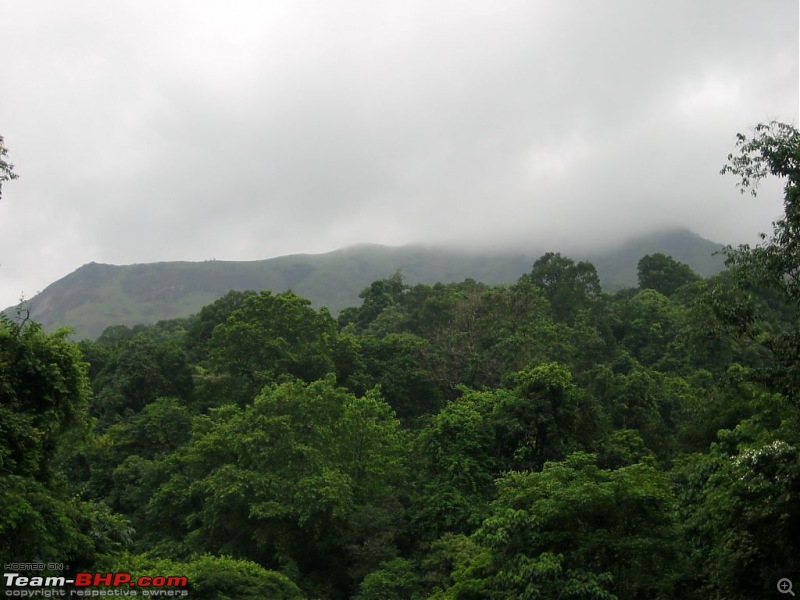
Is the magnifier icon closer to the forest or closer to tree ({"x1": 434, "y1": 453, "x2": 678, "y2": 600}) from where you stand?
the forest

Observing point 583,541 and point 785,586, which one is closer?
point 785,586

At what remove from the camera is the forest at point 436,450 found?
1346cm

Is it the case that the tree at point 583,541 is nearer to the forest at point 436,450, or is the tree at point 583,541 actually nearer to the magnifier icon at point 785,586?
the forest at point 436,450

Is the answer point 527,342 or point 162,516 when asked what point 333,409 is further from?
point 527,342

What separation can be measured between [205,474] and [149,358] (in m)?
13.3

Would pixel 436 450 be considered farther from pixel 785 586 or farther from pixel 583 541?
pixel 785 586

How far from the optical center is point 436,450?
26.4 metres

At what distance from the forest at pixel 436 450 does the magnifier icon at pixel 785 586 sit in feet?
0.45

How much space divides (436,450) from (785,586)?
620 inches

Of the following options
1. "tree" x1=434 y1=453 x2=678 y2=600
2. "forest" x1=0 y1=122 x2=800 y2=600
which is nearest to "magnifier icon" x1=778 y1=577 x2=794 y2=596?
"forest" x1=0 y1=122 x2=800 y2=600

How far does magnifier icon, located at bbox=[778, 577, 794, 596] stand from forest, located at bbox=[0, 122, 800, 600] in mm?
139

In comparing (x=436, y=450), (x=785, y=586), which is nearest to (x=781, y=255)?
(x=785, y=586)

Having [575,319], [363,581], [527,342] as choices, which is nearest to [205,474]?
[363,581]

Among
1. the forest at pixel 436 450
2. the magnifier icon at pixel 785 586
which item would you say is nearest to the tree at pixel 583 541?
the forest at pixel 436 450
